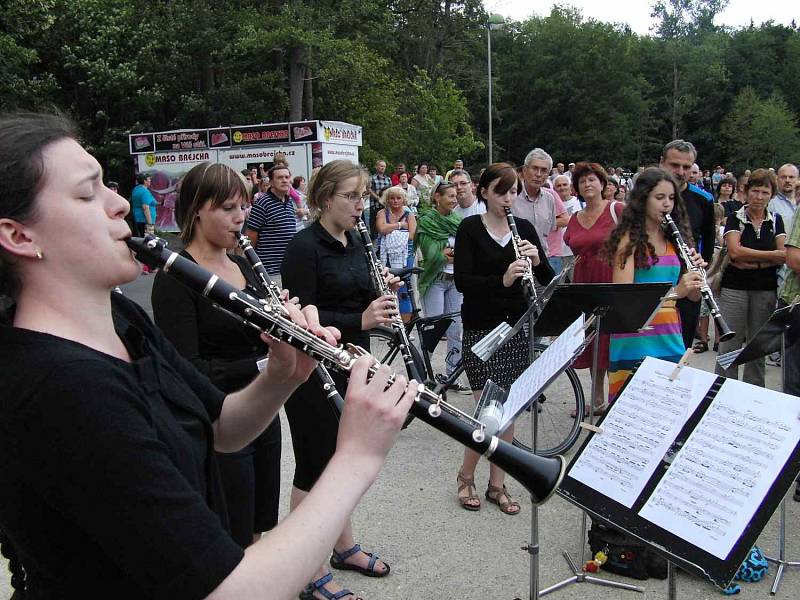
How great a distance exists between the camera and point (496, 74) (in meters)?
47.7

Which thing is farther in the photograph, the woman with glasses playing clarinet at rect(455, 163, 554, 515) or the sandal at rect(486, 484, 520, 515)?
the woman with glasses playing clarinet at rect(455, 163, 554, 515)

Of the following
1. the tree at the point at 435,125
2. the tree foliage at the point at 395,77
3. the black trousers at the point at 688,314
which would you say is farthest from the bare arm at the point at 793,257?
the tree at the point at 435,125

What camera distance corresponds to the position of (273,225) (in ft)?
22.5

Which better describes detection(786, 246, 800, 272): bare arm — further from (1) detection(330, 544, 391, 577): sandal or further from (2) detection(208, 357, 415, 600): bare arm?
(2) detection(208, 357, 415, 600): bare arm

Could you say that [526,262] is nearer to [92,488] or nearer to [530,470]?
[530,470]

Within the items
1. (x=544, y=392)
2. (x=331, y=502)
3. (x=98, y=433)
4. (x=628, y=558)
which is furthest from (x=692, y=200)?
(x=98, y=433)

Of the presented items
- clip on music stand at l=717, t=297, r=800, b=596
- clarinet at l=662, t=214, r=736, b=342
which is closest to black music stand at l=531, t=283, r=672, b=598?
clip on music stand at l=717, t=297, r=800, b=596

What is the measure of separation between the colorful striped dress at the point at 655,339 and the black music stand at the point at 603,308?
629mm

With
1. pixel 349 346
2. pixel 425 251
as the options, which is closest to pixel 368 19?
pixel 425 251

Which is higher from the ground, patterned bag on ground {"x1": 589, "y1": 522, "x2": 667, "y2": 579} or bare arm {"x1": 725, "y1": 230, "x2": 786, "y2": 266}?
bare arm {"x1": 725, "y1": 230, "x2": 786, "y2": 266}

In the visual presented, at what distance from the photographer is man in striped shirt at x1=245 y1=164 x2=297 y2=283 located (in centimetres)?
A: 682

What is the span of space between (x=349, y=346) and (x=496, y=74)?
49.1 metres

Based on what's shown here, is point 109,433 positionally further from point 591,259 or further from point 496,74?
point 496,74

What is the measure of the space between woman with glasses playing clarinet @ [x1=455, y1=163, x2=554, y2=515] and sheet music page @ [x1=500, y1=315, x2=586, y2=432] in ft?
5.34
